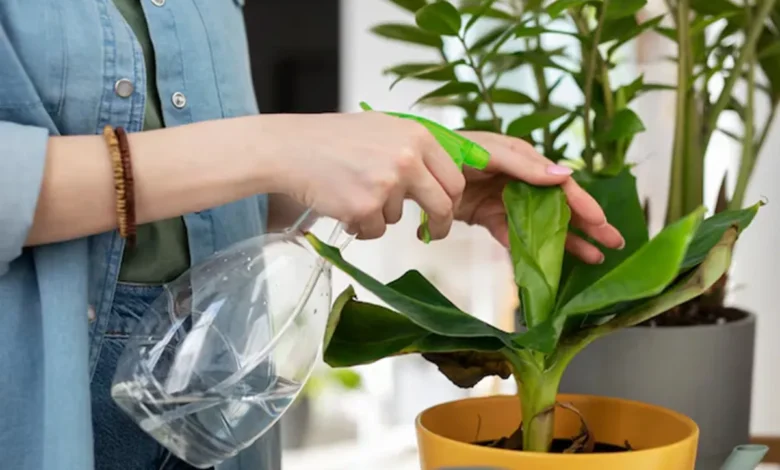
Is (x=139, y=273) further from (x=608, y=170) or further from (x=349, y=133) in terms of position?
(x=608, y=170)

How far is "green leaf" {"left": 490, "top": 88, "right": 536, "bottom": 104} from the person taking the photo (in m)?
0.81

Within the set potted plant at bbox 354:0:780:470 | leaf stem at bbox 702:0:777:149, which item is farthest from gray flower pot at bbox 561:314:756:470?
leaf stem at bbox 702:0:777:149

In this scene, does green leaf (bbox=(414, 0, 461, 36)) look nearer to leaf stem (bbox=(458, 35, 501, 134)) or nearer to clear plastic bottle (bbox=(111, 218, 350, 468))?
leaf stem (bbox=(458, 35, 501, 134))

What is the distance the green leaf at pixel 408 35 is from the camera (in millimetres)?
768

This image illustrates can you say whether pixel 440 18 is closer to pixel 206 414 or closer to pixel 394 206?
pixel 394 206

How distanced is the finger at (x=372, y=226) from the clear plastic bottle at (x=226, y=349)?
5cm

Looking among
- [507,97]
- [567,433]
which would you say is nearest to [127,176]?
[567,433]

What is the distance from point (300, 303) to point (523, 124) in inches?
9.5

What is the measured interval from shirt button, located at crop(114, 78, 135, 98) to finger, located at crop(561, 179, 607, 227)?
305 mm

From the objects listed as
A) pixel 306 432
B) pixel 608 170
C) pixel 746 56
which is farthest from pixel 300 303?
pixel 306 432

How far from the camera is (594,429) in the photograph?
557 mm

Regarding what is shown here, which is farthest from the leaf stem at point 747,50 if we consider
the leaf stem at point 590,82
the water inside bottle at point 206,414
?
the water inside bottle at point 206,414

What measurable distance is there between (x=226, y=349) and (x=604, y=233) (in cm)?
27

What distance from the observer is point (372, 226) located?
0.52 meters
